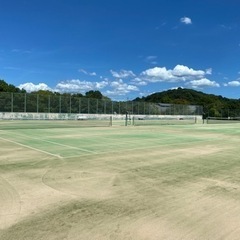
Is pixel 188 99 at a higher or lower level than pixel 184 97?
lower

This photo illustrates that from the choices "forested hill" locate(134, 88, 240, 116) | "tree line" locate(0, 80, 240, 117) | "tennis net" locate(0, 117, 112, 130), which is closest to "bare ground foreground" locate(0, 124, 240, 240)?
"tennis net" locate(0, 117, 112, 130)

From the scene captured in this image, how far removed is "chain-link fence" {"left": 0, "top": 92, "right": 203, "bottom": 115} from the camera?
4806 centimetres

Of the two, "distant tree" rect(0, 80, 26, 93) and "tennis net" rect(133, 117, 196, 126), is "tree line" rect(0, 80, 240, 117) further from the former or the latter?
"tennis net" rect(133, 117, 196, 126)

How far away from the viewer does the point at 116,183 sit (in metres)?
7.10

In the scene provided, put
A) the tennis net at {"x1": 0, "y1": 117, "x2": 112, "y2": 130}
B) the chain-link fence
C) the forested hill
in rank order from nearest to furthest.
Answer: the tennis net at {"x1": 0, "y1": 117, "x2": 112, "y2": 130}
the chain-link fence
the forested hill

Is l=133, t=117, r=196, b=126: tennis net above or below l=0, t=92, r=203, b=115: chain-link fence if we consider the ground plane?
below

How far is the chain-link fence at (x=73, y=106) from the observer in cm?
4806

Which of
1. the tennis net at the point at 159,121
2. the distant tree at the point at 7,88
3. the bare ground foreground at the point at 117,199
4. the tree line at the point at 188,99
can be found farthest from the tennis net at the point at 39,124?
the distant tree at the point at 7,88

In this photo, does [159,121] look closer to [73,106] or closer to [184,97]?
[73,106]

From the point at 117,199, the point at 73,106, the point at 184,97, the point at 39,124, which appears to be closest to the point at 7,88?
the point at 73,106

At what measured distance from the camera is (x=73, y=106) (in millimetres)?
55781

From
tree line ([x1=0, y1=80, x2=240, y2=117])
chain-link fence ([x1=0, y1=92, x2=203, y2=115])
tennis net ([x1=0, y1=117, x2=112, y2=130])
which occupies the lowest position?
tennis net ([x1=0, y1=117, x2=112, y2=130])

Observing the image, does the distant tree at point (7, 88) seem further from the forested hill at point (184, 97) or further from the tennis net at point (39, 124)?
the forested hill at point (184, 97)

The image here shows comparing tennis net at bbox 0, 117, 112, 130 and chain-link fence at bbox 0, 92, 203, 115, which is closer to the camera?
tennis net at bbox 0, 117, 112, 130
